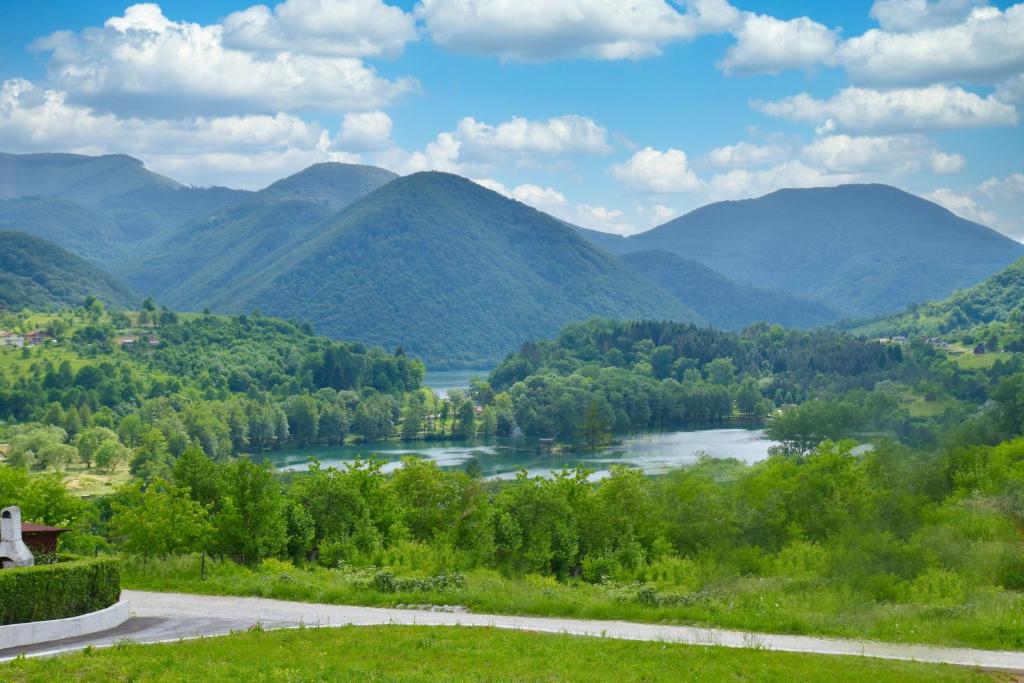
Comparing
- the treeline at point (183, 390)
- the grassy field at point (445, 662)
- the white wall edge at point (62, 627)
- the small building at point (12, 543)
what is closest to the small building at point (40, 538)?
the small building at point (12, 543)

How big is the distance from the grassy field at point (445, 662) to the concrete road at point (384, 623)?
1.00m

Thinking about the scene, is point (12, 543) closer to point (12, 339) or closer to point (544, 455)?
point (544, 455)

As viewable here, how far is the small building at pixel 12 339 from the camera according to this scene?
161 metres

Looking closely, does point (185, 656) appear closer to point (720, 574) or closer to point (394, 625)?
point (394, 625)

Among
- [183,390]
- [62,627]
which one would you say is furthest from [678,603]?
[183,390]

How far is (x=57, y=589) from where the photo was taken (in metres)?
21.9

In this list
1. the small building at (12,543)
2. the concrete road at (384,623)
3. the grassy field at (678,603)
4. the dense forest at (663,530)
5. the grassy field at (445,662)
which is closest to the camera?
the grassy field at (445,662)

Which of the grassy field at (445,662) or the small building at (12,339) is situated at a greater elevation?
the small building at (12,339)

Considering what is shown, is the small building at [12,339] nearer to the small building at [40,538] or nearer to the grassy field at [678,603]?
the grassy field at [678,603]

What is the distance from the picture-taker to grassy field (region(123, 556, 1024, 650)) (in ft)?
71.1

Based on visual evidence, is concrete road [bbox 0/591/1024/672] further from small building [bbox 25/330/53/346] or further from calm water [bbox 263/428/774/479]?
small building [bbox 25/330/53/346]

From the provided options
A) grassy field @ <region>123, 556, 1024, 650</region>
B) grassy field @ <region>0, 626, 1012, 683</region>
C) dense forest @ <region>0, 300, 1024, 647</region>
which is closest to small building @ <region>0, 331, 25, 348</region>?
dense forest @ <region>0, 300, 1024, 647</region>

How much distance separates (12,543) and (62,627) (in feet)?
8.08

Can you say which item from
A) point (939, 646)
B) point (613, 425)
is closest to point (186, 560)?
point (939, 646)
